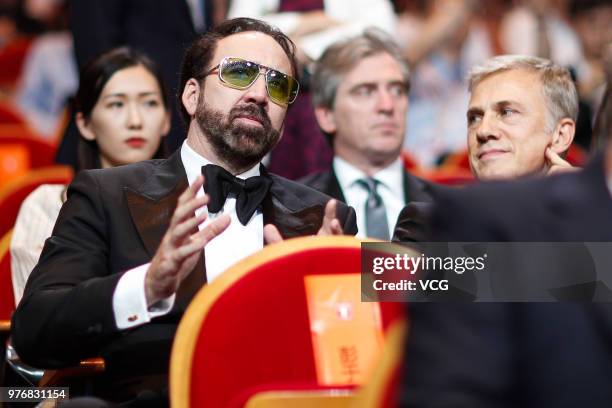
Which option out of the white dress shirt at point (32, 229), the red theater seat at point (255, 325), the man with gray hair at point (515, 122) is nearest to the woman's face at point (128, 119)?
the white dress shirt at point (32, 229)

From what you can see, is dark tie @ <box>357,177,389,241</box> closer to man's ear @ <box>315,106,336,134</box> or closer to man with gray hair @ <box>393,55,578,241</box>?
man's ear @ <box>315,106,336,134</box>

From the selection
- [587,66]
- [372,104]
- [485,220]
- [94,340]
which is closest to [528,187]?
[485,220]

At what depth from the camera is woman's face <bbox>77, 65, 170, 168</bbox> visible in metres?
3.61

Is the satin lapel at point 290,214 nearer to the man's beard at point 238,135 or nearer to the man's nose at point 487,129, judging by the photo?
the man's beard at point 238,135

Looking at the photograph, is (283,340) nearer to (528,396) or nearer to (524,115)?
(528,396)

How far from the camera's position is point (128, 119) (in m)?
3.62

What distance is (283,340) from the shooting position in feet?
6.46

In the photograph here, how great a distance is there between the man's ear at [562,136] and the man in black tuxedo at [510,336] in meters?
1.40

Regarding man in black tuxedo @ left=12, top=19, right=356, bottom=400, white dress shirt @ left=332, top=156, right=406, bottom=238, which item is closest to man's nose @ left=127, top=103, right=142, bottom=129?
white dress shirt @ left=332, top=156, right=406, bottom=238

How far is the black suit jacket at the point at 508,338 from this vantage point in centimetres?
132

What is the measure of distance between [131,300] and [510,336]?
1013 mm

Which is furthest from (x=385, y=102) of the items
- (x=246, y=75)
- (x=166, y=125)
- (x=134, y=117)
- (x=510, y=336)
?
(x=510, y=336)

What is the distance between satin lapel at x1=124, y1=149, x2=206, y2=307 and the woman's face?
984 mm

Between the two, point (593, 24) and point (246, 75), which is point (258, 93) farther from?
point (593, 24)
